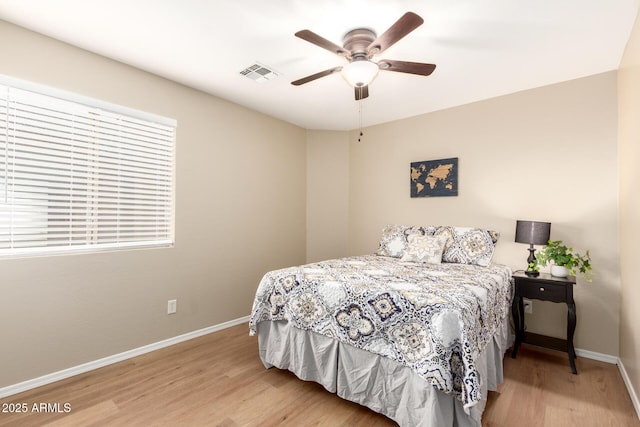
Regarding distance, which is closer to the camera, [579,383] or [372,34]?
[372,34]

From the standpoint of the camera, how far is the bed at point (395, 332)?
1609 mm

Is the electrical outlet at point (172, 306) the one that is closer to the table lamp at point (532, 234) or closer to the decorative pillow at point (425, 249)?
the decorative pillow at point (425, 249)

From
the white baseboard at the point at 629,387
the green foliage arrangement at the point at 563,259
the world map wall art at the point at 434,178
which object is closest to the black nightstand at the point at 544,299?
the green foliage arrangement at the point at 563,259

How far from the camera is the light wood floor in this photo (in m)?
1.88

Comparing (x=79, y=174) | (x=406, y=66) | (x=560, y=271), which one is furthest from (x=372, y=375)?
(x=79, y=174)

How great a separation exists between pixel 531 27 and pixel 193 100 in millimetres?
2883

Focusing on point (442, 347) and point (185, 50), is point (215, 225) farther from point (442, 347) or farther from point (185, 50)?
point (442, 347)

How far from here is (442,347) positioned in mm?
1600

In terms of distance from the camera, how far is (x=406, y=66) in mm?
2174

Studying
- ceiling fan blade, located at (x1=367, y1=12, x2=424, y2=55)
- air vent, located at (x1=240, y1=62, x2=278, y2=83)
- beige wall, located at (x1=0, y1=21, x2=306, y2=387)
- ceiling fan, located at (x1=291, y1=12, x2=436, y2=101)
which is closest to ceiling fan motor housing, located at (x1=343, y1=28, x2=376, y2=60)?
ceiling fan, located at (x1=291, y1=12, x2=436, y2=101)

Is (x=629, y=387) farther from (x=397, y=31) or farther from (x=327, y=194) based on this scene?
(x=327, y=194)

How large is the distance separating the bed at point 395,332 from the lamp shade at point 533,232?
36 cm

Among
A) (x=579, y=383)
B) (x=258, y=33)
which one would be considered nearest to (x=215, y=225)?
(x=258, y=33)

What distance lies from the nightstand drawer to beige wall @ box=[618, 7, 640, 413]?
39 cm
